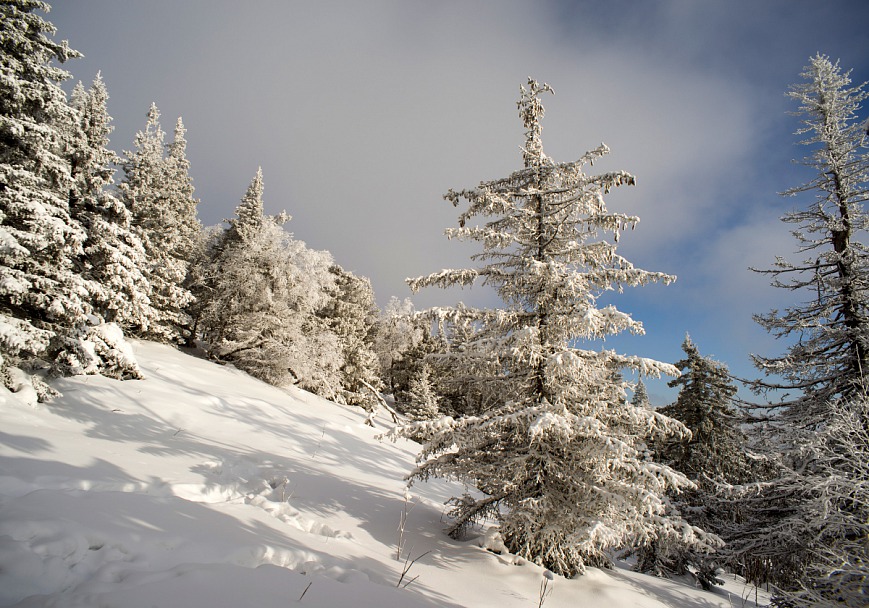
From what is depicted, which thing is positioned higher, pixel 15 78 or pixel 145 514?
pixel 15 78

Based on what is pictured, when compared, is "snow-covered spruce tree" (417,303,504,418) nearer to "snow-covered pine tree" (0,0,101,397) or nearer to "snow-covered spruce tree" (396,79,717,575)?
"snow-covered spruce tree" (396,79,717,575)

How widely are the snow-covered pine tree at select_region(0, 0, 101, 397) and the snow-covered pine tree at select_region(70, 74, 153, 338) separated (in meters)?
1.44

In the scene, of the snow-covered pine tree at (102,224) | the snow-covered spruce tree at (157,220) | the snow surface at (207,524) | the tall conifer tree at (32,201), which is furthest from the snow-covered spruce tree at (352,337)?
the tall conifer tree at (32,201)

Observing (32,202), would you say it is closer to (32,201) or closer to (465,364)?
(32,201)

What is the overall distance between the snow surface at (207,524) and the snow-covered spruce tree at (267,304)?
988 cm

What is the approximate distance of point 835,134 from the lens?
11.0 metres

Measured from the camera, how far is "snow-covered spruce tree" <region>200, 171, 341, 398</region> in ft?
75.5

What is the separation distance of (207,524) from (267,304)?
20.8 metres

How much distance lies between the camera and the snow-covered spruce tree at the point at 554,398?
641 centimetres

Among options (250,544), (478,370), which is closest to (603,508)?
(478,370)

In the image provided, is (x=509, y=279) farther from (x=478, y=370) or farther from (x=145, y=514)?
(x=145, y=514)

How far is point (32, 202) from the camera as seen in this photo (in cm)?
902

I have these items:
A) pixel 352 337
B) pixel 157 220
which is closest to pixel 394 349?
pixel 352 337

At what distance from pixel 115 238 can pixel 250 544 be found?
1310cm
